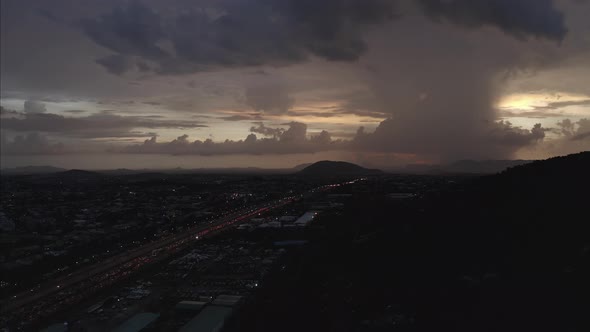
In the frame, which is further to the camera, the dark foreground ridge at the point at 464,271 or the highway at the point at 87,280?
the highway at the point at 87,280

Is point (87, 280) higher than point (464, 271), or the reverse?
point (464, 271)

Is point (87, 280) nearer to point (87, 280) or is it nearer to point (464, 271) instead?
point (87, 280)

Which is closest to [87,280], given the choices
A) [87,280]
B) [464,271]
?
[87,280]

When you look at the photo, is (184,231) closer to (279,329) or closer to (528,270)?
(279,329)

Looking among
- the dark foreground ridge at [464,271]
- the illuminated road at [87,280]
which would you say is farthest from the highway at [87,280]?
the dark foreground ridge at [464,271]

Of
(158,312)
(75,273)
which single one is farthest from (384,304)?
(75,273)

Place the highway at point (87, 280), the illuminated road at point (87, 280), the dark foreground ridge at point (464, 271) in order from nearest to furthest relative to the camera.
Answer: the dark foreground ridge at point (464, 271) → the illuminated road at point (87, 280) → the highway at point (87, 280)

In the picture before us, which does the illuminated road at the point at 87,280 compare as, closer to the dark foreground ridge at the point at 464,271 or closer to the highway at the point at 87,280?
the highway at the point at 87,280

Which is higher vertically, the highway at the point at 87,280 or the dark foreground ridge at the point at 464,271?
the dark foreground ridge at the point at 464,271
